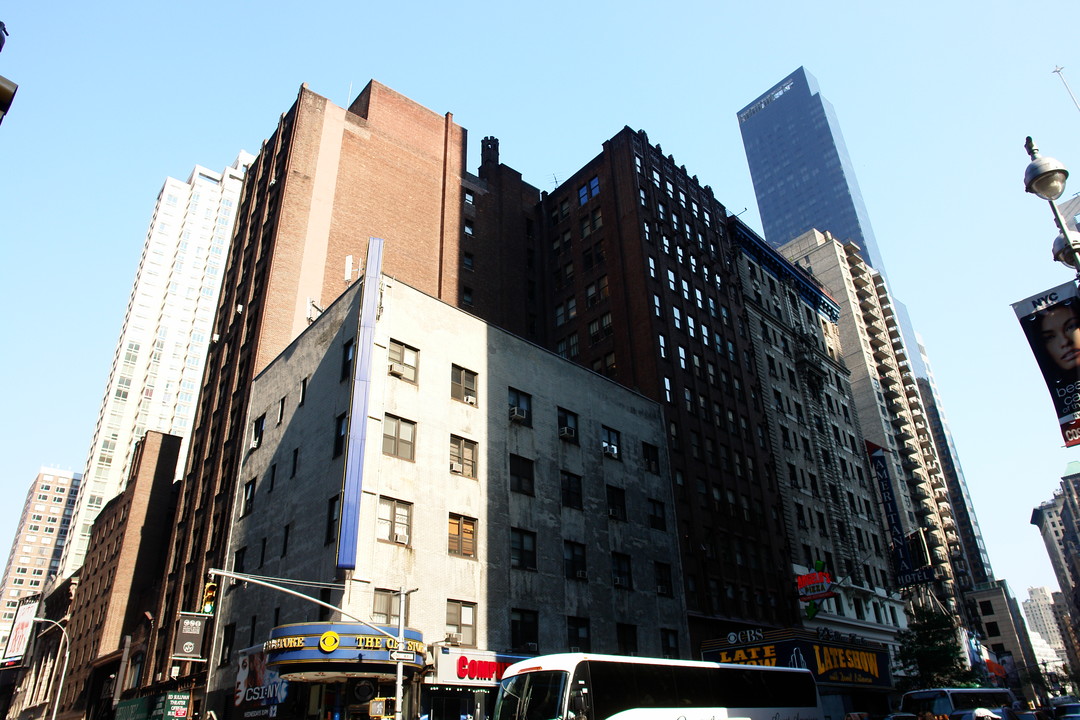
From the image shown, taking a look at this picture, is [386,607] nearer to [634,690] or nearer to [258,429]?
[634,690]

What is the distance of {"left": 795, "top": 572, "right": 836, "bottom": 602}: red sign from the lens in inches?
1962

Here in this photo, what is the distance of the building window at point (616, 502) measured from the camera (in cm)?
4384

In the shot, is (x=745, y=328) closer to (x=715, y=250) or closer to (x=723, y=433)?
(x=715, y=250)

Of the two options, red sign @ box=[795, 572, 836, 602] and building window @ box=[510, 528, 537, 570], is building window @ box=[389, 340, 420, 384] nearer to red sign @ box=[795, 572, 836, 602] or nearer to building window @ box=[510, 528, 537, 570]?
building window @ box=[510, 528, 537, 570]

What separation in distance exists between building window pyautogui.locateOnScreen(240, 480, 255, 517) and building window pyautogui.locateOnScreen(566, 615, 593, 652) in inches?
733

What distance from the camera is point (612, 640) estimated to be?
39250 mm

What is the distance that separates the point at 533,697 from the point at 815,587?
116 feet

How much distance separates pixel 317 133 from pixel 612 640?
45078mm

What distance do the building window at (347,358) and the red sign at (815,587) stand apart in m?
35.0

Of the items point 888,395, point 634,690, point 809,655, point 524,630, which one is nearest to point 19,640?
point 524,630

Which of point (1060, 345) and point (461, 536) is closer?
point (1060, 345)

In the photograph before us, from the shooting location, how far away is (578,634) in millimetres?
37875

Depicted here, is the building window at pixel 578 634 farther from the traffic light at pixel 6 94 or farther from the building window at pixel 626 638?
the traffic light at pixel 6 94

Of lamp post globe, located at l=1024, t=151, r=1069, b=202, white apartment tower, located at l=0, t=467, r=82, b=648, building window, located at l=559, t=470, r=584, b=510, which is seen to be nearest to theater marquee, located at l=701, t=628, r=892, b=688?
building window, located at l=559, t=470, r=584, b=510
